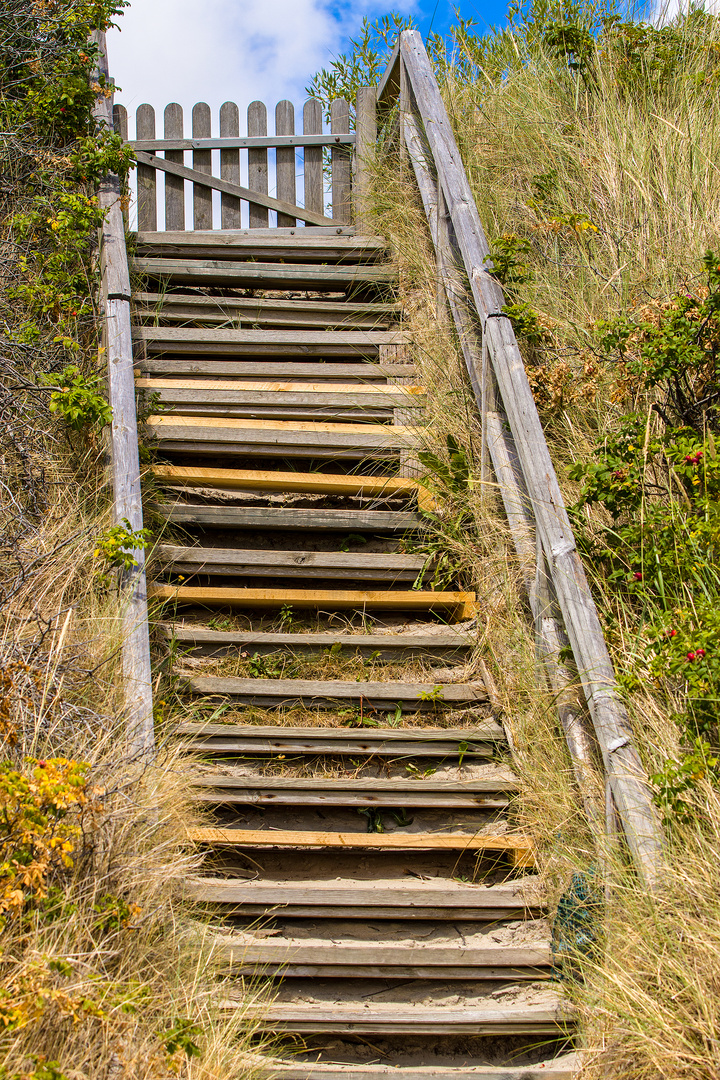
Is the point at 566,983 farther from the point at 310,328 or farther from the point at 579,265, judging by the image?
the point at 310,328

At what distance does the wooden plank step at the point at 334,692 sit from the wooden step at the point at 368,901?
0.79m

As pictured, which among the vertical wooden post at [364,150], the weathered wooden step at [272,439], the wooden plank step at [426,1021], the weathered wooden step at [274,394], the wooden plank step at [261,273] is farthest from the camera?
the vertical wooden post at [364,150]

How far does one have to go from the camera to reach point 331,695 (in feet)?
11.2

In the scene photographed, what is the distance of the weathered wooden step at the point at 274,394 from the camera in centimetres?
439

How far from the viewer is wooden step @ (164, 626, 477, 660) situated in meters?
3.56

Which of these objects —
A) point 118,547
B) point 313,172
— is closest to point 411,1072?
point 118,547

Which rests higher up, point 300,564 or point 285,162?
point 285,162

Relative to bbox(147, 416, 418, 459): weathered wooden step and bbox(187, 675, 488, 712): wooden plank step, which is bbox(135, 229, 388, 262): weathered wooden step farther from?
bbox(187, 675, 488, 712): wooden plank step

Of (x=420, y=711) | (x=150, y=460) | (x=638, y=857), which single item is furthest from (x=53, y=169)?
(x=638, y=857)

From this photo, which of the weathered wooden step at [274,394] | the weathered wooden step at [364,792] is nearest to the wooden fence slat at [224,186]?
the weathered wooden step at [274,394]

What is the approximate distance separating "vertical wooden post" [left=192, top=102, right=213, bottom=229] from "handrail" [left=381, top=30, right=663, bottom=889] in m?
2.03

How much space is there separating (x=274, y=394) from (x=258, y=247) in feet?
4.98

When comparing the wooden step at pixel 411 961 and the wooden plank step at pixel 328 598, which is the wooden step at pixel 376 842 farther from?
the wooden plank step at pixel 328 598

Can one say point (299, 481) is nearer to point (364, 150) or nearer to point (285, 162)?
point (364, 150)
